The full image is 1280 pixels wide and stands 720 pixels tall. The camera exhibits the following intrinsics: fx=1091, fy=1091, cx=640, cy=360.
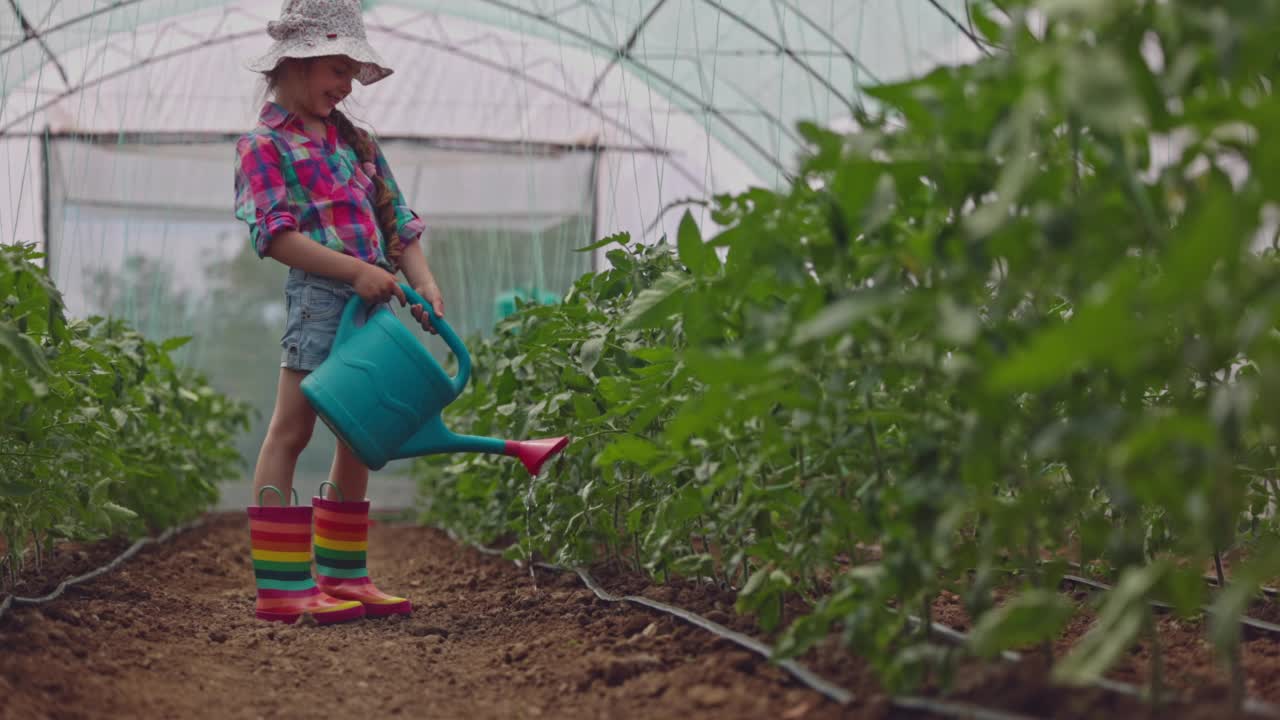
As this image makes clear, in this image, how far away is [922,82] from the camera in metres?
1.09

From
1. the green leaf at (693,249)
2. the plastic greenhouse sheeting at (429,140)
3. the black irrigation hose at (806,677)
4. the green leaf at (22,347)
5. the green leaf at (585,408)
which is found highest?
the plastic greenhouse sheeting at (429,140)

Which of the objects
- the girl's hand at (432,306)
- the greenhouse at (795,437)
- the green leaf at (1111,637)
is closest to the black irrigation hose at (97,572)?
the greenhouse at (795,437)

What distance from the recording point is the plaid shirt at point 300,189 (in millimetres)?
2426

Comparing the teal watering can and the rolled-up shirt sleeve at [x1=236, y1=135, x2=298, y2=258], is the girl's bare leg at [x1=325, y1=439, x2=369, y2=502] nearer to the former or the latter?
the teal watering can

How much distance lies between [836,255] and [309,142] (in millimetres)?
1628

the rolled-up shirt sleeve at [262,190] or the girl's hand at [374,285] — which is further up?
the rolled-up shirt sleeve at [262,190]

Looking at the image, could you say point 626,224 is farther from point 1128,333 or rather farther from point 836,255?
point 1128,333

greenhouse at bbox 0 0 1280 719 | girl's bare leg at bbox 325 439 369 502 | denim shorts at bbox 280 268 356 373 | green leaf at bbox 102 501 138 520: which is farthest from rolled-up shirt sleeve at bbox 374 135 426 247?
green leaf at bbox 102 501 138 520

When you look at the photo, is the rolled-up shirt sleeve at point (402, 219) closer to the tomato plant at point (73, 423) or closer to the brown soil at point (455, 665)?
the tomato plant at point (73, 423)

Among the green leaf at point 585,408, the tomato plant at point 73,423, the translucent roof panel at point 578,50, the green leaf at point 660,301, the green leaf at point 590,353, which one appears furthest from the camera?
the translucent roof panel at point 578,50

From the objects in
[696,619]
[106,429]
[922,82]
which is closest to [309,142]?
[106,429]

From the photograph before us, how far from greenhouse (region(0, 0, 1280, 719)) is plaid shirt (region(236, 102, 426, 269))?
0.01 m

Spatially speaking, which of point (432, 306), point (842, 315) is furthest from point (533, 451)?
point (842, 315)

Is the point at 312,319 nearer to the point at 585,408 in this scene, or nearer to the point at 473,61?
the point at 585,408
